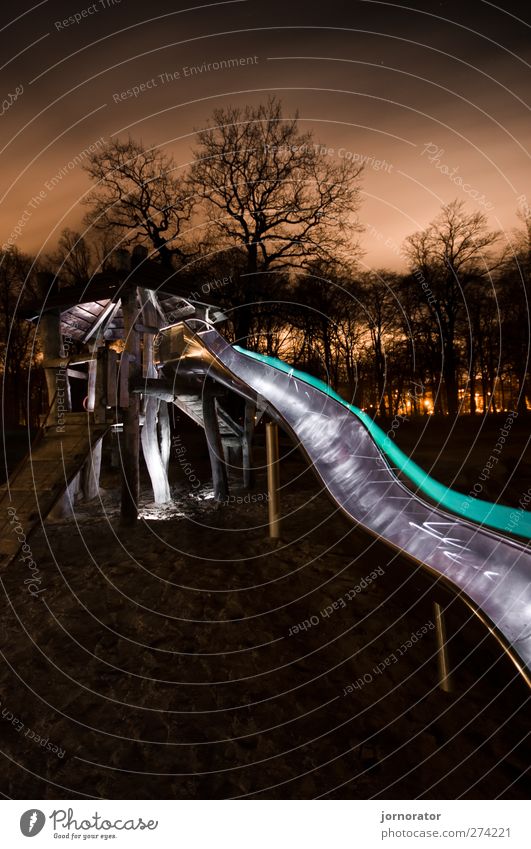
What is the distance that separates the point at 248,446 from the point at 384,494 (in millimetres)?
7604

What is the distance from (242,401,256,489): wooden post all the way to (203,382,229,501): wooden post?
4.46 ft

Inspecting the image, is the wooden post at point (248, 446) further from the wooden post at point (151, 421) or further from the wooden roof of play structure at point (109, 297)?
the wooden roof of play structure at point (109, 297)

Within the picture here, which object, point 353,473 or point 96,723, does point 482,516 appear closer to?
point 353,473

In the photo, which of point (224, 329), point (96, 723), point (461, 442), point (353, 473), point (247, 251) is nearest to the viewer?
point (96, 723)

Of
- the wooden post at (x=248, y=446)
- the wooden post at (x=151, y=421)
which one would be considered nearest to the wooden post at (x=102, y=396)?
the wooden post at (x=151, y=421)

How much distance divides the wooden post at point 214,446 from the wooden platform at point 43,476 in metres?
3.34

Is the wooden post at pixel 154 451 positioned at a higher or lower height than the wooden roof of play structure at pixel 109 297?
lower

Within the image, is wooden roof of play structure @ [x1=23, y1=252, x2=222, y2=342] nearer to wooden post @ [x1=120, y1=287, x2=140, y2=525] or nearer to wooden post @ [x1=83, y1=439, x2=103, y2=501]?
wooden post @ [x1=120, y1=287, x2=140, y2=525]

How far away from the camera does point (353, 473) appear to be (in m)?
7.86

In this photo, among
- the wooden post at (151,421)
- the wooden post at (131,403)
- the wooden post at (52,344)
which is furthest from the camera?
the wooden post at (52,344)

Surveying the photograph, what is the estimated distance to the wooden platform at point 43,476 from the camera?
774 centimetres

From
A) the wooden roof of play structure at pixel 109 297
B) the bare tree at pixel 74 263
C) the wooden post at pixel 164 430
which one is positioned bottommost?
the wooden post at pixel 164 430

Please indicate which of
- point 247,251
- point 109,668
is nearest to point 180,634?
point 109,668

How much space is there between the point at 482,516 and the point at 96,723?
7136 mm
